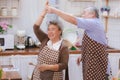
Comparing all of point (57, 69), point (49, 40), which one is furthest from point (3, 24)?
point (57, 69)

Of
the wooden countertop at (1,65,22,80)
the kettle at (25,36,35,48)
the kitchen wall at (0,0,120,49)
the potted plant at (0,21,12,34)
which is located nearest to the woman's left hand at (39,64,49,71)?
the wooden countertop at (1,65,22,80)

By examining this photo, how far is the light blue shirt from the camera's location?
2.90 meters

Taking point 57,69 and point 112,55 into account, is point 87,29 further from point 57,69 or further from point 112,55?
point 112,55

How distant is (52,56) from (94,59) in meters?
0.50

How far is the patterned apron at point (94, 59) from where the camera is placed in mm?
3209

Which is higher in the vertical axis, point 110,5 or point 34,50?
point 110,5

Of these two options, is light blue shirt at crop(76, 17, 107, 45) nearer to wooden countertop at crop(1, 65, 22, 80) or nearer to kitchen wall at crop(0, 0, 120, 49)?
wooden countertop at crop(1, 65, 22, 80)

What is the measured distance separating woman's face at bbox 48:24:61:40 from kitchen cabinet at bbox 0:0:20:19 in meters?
1.44

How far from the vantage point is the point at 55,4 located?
467 centimetres

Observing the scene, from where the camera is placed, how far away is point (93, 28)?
10.00ft

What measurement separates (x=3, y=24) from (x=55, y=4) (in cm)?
94

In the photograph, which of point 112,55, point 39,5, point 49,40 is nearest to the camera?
point 49,40

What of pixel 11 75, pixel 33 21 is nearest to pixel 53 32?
pixel 11 75

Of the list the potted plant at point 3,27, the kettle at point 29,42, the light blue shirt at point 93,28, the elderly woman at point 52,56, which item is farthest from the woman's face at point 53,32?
the kettle at point 29,42
